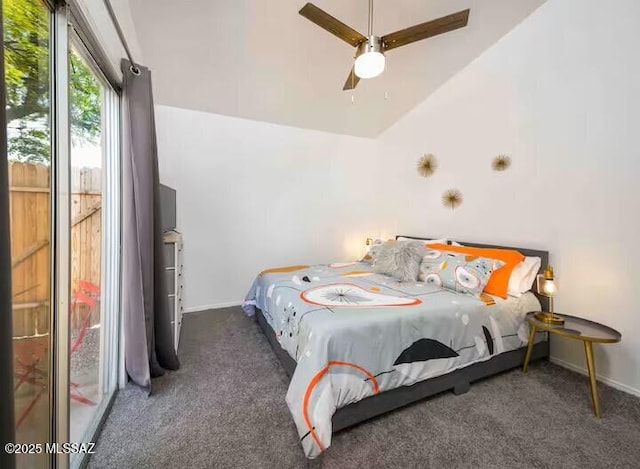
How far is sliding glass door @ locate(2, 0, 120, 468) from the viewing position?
2.89 feet

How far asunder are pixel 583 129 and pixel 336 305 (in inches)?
93.9

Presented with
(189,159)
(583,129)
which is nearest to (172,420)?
(189,159)

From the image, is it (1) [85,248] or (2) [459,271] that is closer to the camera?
(1) [85,248]

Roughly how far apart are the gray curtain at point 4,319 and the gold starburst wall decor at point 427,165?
139 inches

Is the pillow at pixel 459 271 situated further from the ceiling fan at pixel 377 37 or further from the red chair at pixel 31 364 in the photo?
the red chair at pixel 31 364

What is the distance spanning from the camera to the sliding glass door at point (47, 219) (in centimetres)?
88

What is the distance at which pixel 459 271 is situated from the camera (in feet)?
7.53

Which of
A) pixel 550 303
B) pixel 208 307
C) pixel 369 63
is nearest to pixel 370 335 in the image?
pixel 550 303

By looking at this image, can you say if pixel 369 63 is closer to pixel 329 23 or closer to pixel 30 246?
pixel 329 23

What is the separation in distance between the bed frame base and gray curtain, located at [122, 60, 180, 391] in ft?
3.14

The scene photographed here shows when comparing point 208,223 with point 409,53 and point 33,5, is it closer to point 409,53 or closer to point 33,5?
point 33,5

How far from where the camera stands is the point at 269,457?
52.9 inches

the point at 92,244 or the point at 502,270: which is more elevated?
the point at 92,244

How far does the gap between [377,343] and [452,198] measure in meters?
2.26
